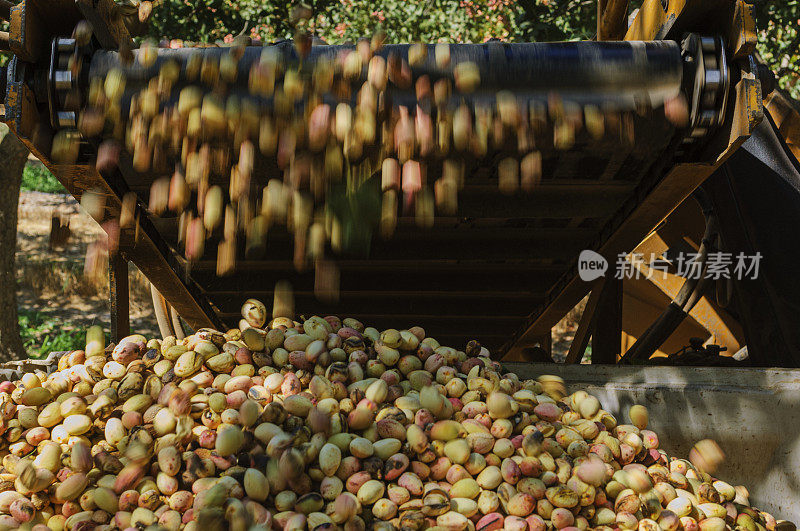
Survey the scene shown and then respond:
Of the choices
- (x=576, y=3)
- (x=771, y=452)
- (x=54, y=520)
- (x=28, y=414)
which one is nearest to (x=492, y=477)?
(x=771, y=452)

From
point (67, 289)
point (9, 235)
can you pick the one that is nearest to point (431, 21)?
point (9, 235)

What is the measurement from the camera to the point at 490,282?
2539mm

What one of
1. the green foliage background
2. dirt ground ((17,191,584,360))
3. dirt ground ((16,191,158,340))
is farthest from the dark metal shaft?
dirt ground ((16,191,158,340))

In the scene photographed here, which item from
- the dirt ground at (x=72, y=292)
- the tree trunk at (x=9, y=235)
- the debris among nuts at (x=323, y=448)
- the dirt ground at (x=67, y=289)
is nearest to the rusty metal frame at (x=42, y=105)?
the debris among nuts at (x=323, y=448)

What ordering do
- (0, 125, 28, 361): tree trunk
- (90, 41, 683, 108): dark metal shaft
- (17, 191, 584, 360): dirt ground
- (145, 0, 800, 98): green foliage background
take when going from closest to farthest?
(90, 41, 683, 108): dark metal shaft < (0, 125, 28, 361): tree trunk < (145, 0, 800, 98): green foliage background < (17, 191, 584, 360): dirt ground

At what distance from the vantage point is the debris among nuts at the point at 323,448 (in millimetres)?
1408

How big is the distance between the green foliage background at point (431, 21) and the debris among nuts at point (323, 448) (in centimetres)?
449

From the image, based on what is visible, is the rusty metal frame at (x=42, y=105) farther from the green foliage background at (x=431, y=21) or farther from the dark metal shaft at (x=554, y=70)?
the green foliage background at (x=431, y=21)

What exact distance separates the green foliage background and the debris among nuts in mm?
4493

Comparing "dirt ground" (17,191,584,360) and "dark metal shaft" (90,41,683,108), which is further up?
"dark metal shaft" (90,41,683,108)

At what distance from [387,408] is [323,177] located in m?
0.62

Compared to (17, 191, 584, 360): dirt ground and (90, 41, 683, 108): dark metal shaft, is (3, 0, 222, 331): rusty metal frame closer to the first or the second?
(90, 41, 683, 108): dark metal shaft

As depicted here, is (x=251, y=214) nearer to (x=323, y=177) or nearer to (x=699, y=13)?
(x=323, y=177)

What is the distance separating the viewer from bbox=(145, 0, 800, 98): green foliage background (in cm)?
562
